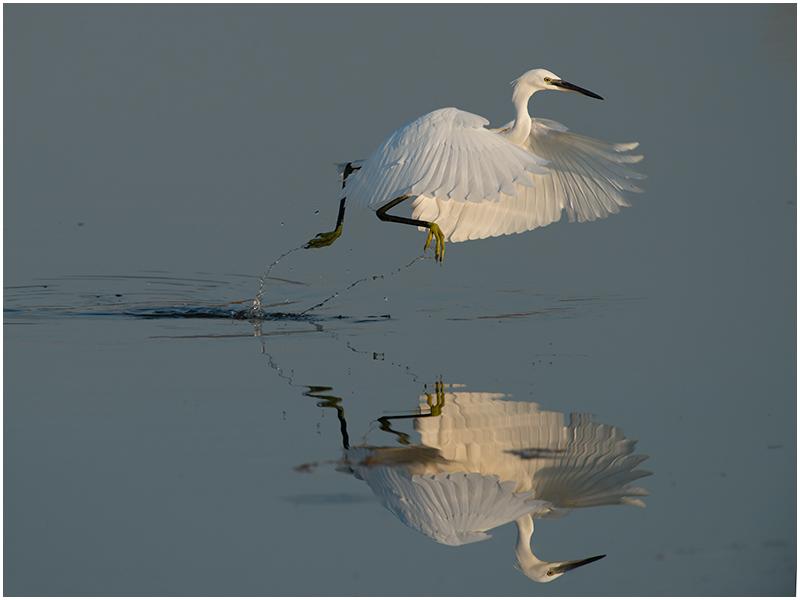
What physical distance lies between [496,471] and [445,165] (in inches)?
83.7

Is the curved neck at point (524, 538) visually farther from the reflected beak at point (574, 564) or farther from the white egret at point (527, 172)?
the white egret at point (527, 172)

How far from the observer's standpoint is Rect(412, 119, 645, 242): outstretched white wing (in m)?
7.27

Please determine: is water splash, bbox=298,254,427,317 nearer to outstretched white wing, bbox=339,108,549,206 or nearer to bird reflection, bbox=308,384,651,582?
outstretched white wing, bbox=339,108,549,206

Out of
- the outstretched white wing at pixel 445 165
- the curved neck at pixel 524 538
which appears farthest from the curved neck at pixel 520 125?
the curved neck at pixel 524 538

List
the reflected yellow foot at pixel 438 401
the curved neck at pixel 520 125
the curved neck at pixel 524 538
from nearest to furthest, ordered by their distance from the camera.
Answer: the curved neck at pixel 524 538 < the reflected yellow foot at pixel 438 401 < the curved neck at pixel 520 125

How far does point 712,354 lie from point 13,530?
436cm

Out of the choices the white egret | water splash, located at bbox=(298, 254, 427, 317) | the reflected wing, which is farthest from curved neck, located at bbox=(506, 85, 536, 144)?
the reflected wing

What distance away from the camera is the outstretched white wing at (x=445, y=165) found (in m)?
5.74

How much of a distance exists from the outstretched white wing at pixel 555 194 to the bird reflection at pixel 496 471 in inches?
99.5

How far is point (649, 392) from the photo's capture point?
562cm

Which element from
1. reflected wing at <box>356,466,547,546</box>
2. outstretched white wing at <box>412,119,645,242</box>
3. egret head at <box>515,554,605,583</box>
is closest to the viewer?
egret head at <box>515,554,605,583</box>

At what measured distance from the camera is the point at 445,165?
5.91m

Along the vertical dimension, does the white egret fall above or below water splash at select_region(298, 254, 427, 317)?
above

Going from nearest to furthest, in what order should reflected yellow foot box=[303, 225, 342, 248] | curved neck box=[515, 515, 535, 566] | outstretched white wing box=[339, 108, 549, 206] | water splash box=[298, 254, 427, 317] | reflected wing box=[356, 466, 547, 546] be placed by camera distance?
curved neck box=[515, 515, 535, 566] → reflected wing box=[356, 466, 547, 546] → outstretched white wing box=[339, 108, 549, 206] → water splash box=[298, 254, 427, 317] → reflected yellow foot box=[303, 225, 342, 248]
